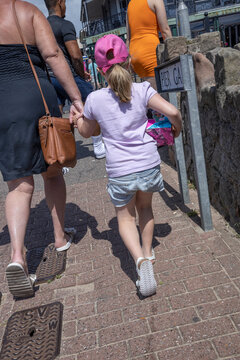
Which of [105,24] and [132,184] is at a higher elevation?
[105,24]

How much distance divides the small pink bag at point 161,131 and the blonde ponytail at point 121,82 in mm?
268

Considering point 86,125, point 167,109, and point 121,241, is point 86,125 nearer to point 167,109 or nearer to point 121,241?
point 167,109

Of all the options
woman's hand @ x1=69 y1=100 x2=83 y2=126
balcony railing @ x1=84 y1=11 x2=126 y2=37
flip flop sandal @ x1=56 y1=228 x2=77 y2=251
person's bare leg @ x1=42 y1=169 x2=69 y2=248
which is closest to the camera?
woman's hand @ x1=69 y1=100 x2=83 y2=126

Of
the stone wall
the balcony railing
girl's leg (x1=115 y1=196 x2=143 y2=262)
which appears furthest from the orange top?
the balcony railing

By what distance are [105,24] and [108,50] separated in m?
36.0

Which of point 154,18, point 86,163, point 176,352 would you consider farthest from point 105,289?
point 86,163

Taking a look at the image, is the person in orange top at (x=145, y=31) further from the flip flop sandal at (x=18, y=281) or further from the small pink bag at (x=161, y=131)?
the flip flop sandal at (x=18, y=281)

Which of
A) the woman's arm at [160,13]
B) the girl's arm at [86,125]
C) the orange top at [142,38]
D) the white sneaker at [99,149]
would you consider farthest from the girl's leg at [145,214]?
the white sneaker at [99,149]

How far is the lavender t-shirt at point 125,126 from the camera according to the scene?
2412 millimetres

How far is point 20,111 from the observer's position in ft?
8.55

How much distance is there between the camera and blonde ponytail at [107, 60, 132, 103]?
2.31 m

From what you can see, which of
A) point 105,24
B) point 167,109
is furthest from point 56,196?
point 105,24

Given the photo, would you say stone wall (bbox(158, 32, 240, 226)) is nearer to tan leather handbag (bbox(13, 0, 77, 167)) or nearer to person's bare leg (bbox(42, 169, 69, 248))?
tan leather handbag (bbox(13, 0, 77, 167))

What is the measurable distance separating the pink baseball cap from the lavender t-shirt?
0.58ft
